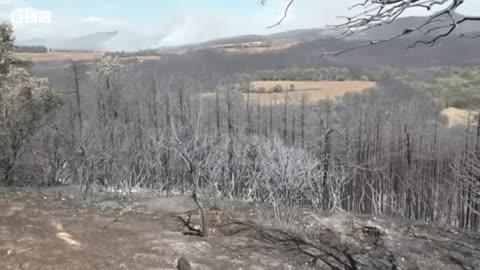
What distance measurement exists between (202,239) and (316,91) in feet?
42.6

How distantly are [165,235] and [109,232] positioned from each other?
28.6 inches

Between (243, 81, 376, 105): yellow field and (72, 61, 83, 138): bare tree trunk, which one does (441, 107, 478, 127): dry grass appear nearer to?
(243, 81, 376, 105): yellow field

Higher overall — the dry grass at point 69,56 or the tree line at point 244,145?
the dry grass at point 69,56

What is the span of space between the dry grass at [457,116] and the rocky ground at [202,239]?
745cm

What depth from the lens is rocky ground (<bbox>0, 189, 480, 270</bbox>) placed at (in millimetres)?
5633

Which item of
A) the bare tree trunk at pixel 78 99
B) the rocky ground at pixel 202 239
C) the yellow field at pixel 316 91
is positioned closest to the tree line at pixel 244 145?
the bare tree trunk at pixel 78 99

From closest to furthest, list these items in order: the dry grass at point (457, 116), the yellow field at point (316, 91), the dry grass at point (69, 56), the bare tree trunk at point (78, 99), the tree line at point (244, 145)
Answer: the tree line at point (244, 145)
the bare tree trunk at point (78, 99)
the dry grass at point (457, 116)
the dry grass at point (69, 56)
the yellow field at point (316, 91)

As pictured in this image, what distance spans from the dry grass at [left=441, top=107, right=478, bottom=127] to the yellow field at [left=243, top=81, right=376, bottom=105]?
9.30ft

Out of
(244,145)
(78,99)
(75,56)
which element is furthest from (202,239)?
(75,56)

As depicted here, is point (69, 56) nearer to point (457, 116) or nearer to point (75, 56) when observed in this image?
point (75, 56)

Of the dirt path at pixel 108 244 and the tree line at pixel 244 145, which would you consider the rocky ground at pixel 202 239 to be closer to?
the dirt path at pixel 108 244

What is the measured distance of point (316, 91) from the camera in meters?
18.7

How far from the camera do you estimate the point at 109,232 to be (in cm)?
650

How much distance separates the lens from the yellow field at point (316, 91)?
1771cm
